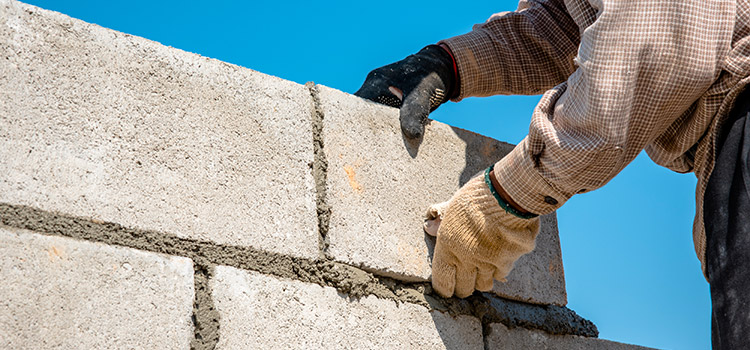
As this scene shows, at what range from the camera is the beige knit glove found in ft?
6.07

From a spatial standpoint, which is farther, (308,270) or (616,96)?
(308,270)

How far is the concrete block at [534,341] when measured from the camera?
2.04m

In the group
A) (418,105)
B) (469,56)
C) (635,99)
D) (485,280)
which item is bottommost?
(485,280)

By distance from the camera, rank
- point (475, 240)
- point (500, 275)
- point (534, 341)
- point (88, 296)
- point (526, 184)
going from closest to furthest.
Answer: point (88, 296) → point (526, 184) → point (475, 240) → point (500, 275) → point (534, 341)

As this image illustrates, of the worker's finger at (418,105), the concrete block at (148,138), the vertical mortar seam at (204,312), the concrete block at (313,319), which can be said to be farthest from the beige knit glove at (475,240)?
the vertical mortar seam at (204,312)

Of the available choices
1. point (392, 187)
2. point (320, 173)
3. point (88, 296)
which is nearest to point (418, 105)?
point (392, 187)

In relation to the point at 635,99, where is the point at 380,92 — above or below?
above

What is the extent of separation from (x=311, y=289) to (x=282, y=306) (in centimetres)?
9

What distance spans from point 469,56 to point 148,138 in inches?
38.9

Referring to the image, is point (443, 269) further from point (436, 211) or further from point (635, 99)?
point (635, 99)

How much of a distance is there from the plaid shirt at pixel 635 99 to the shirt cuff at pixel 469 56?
464 mm

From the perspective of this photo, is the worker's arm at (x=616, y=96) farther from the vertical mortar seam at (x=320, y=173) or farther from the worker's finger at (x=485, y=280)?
the vertical mortar seam at (x=320, y=173)

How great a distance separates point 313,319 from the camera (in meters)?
1.75

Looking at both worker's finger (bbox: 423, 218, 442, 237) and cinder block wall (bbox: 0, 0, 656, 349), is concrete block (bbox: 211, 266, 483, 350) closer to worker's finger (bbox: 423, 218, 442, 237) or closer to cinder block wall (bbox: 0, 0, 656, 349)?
cinder block wall (bbox: 0, 0, 656, 349)
